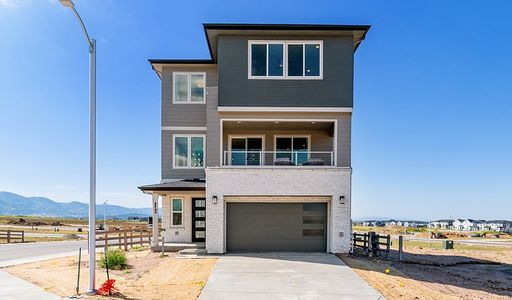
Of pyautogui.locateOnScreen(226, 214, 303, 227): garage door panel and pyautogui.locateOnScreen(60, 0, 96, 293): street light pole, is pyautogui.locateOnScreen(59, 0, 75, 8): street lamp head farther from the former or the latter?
pyautogui.locateOnScreen(226, 214, 303, 227): garage door panel

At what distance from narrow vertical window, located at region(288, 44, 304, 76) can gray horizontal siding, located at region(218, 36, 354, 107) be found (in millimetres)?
483

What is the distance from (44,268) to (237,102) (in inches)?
412

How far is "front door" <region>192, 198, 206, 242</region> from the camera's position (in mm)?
18469

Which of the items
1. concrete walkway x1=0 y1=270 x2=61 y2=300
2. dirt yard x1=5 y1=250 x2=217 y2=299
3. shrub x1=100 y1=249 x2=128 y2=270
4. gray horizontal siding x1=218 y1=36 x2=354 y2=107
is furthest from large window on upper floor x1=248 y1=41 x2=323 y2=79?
concrete walkway x1=0 y1=270 x2=61 y2=300

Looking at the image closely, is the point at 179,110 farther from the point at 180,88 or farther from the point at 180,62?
the point at 180,62

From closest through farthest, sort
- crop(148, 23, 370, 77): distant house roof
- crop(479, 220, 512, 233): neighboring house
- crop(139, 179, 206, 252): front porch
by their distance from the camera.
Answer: crop(148, 23, 370, 77): distant house roof, crop(139, 179, 206, 252): front porch, crop(479, 220, 512, 233): neighboring house

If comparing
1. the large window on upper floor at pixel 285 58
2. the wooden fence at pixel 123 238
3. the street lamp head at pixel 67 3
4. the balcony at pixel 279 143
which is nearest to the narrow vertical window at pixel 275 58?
the large window on upper floor at pixel 285 58

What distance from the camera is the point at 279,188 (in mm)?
15633

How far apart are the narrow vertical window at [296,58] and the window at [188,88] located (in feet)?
18.1

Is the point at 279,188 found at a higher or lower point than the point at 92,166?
lower

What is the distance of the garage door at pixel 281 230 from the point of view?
16.2m

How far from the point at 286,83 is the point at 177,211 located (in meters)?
8.99

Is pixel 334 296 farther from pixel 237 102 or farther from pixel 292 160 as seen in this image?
pixel 237 102

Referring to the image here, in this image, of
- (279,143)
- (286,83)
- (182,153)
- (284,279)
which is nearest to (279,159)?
(279,143)
